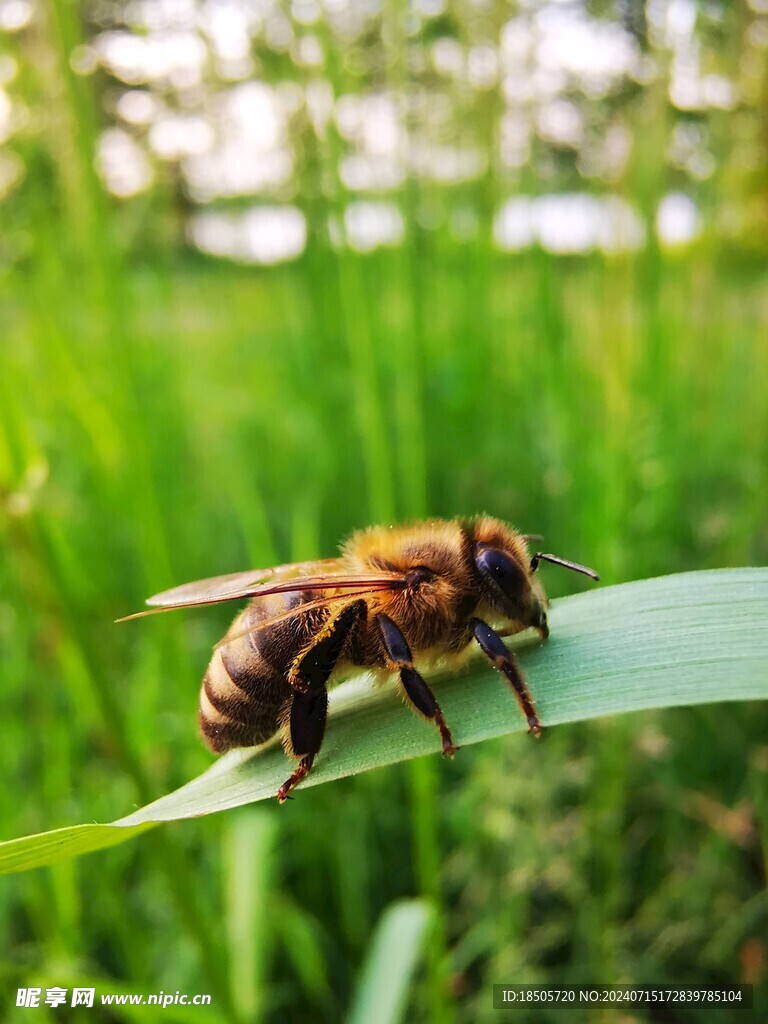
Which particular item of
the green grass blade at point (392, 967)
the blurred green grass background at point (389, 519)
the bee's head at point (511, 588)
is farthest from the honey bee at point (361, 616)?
the green grass blade at point (392, 967)

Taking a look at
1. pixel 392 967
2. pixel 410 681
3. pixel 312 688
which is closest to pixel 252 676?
pixel 312 688

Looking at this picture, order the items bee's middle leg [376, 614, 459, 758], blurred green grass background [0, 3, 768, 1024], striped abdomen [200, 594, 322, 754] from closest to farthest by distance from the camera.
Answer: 1. bee's middle leg [376, 614, 459, 758]
2. striped abdomen [200, 594, 322, 754]
3. blurred green grass background [0, 3, 768, 1024]

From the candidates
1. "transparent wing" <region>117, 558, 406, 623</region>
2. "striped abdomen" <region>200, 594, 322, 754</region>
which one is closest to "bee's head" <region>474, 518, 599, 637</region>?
"transparent wing" <region>117, 558, 406, 623</region>

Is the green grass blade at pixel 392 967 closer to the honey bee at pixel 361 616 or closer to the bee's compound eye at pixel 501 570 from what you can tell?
the honey bee at pixel 361 616

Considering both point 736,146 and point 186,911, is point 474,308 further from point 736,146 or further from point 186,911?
point 186,911

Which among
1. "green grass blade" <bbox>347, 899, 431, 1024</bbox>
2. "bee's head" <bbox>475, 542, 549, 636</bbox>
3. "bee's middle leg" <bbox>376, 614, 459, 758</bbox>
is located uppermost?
"bee's head" <bbox>475, 542, 549, 636</bbox>

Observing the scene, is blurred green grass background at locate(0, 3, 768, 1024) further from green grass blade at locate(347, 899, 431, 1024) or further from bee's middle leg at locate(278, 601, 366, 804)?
bee's middle leg at locate(278, 601, 366, 804)

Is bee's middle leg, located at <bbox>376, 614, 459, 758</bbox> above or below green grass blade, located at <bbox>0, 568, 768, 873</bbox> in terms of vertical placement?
below
